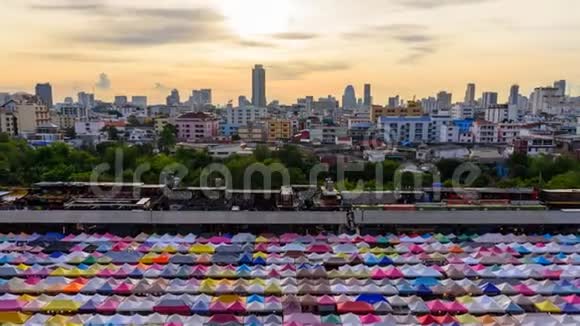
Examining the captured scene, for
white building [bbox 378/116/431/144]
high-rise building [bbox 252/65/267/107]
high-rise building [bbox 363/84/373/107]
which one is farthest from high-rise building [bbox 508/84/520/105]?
white building [bbox 378/116/431/144]

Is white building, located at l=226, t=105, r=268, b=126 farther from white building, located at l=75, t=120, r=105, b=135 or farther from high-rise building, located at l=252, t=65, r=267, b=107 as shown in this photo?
high-rise building, located at l=252, t=65, r=267, b=107

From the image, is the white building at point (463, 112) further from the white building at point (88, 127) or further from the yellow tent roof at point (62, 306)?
the yellow tent roof at point (62, 306)

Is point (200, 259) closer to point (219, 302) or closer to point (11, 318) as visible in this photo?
point (219, 302)

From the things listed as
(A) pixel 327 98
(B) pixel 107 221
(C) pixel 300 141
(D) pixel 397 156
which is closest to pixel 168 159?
(B) pixel 107 221

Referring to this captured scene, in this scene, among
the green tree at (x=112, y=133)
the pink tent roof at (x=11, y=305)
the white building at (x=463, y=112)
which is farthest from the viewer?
the white building at (x=463, y=112)

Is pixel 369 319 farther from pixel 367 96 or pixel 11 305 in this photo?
pixel 367 96

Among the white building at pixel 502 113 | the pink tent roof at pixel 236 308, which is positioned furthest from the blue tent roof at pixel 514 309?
the white building at pixel 502 113
